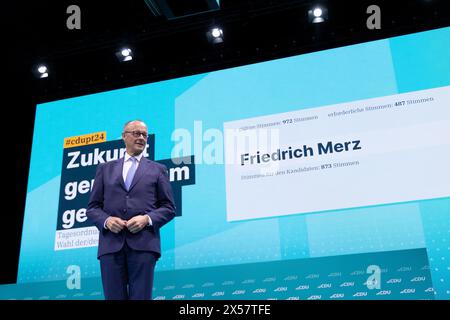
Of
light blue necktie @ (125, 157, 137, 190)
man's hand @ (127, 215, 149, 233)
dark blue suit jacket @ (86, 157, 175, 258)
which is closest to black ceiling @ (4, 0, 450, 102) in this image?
light blue necktie @ (125, 157, 137, 190)

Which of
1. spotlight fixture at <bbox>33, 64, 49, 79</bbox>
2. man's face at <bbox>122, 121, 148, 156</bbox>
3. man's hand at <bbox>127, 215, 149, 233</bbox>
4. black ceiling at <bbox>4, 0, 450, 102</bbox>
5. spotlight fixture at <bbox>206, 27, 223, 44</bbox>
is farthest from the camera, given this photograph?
spotlight fixture at <bbox>33, 64, 49, 79</bbox>

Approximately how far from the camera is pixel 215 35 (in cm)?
450

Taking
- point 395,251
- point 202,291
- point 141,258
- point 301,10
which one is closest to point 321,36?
point 301,10

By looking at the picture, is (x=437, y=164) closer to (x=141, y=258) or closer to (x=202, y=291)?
(x=202, y=291)

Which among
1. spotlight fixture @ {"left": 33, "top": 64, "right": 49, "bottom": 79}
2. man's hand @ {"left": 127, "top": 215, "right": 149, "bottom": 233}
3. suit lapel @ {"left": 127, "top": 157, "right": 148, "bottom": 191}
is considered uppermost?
spotlight fixture @ {"left": 33, "top": 64, "right": 49, "bottom": 79}

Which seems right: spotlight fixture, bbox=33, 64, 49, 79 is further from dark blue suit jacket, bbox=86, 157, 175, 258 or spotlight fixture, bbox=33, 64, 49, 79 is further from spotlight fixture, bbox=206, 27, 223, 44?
dark blue suit jacket, bbox=86, 157, 175, 258

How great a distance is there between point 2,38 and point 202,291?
116 inches

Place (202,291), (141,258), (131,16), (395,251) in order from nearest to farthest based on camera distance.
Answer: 1. (141,258)
2. (395,251)
3. (202,291)
4. (131,16)

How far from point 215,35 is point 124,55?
3.03 feet

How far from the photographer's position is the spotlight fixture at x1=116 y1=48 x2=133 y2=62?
4754 mm

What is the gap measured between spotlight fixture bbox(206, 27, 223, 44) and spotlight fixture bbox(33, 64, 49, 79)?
1703 mm

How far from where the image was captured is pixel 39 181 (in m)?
4.38

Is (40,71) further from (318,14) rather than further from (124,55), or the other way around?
(318,14)

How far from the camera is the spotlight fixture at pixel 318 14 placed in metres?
4.25
